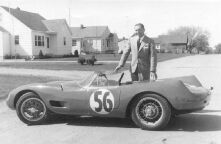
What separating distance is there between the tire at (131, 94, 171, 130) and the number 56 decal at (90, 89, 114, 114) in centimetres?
38

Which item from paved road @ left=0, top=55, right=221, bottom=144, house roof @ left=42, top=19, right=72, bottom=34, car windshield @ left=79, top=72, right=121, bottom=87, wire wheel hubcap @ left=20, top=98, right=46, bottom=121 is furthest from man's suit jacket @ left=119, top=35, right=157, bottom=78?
house roof @ left=42, top=19, right=72, bottom=34

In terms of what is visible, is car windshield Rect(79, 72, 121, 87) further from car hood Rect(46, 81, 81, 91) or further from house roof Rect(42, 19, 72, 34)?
house roof Rect(42, 19, 72, 34)

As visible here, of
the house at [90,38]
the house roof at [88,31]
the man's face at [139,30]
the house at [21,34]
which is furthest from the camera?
the house roof at [88,31]

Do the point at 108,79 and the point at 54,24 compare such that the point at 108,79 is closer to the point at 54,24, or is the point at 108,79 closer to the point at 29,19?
the point at 29,19

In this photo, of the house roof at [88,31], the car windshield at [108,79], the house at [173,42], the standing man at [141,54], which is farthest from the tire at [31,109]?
the house at [173,42]

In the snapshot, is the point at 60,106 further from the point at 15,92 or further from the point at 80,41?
the point at 80,41

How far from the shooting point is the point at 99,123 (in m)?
5.81

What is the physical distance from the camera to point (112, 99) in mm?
5406

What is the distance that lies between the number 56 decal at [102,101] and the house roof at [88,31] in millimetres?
57903

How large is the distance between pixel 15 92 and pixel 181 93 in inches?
115

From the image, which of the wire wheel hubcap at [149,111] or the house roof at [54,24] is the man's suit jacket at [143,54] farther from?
the house roof at [54,24]

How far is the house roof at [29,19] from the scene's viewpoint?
39.0 metres

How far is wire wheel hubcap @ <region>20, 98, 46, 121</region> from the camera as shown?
5820 mm

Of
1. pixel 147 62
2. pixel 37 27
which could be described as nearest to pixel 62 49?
pixel 37 27
